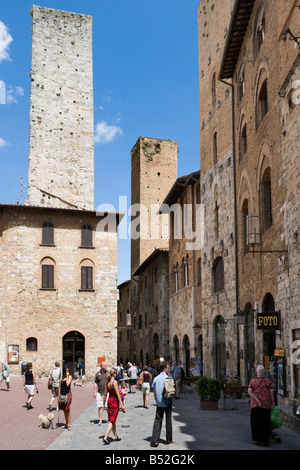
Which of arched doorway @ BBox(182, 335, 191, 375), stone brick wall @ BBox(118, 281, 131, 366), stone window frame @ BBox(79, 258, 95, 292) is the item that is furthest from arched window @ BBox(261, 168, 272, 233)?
stone brick wall @ BBox(118, 281, 131, 366)

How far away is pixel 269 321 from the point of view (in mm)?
12461

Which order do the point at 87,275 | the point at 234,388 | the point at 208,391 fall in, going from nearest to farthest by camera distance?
1. the point at 208,391
2. the point at 234,388
3. the point at 87,275

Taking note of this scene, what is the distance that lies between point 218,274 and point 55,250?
438 inches

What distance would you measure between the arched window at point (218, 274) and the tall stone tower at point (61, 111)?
13018 millimetres

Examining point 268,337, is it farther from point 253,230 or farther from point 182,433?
point 182,433

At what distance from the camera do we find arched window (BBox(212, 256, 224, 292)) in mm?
20562

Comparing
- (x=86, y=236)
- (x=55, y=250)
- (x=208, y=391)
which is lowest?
(x=208, y=391)

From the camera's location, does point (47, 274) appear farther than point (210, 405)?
Yes

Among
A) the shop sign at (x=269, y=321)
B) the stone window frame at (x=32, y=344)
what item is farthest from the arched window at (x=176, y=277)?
the shop sign at (x=269, y=321)

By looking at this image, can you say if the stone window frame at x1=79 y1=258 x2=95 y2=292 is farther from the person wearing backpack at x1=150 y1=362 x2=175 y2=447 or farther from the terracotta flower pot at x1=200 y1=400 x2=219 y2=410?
the person wearing backpack at x1=150 y1=362 x2=175 y2=447

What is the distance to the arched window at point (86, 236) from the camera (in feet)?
96.8

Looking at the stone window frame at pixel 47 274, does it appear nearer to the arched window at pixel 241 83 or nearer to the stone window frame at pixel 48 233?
the stone window frame at pixel 48 233

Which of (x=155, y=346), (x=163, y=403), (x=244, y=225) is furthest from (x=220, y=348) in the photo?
(x=155, y=346)

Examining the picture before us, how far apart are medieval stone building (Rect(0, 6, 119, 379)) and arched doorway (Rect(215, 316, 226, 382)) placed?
9.07m
